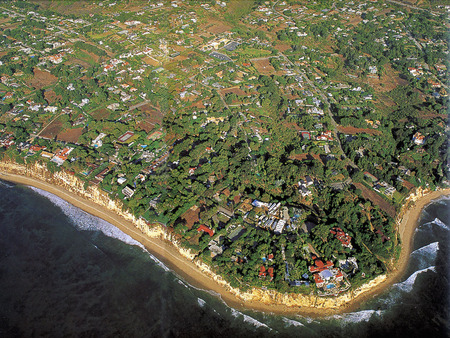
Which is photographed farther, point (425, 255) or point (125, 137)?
point (125, 137)

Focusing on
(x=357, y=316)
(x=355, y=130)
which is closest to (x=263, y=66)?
(x=355, y=130)

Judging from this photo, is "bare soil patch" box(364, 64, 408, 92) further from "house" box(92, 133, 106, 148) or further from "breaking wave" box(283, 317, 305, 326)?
"house" box(92, 133, 106, 148)

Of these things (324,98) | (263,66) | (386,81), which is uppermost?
(263,66)

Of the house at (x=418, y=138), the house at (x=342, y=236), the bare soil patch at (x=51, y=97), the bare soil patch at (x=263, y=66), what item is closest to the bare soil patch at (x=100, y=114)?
the bare soil patch at (x=51, y=97)

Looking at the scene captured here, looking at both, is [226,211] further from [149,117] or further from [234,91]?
[234,91]

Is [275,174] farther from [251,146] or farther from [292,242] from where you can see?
[292,242]
